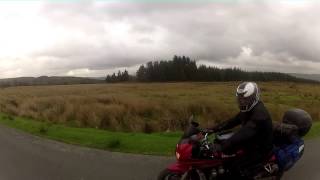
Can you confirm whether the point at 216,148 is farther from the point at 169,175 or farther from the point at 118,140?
the point at 118,140

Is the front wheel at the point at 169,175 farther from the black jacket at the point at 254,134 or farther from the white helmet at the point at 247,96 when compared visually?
the white helmet at the point at 247,96

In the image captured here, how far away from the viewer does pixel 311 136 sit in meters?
12.7

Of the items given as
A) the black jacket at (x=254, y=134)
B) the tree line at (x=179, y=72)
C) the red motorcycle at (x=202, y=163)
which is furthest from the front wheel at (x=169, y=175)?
the tree line at (x=179, y=72)

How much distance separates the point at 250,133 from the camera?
5.93 meters

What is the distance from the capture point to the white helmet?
607 cm

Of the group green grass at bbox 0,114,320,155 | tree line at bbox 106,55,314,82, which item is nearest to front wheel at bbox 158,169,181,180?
green grass at bbox 0,114,320,155

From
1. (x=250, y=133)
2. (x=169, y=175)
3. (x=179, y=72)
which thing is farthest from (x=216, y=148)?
(x=179, y=72)

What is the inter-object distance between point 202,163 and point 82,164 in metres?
3.51

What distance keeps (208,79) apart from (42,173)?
353 ft

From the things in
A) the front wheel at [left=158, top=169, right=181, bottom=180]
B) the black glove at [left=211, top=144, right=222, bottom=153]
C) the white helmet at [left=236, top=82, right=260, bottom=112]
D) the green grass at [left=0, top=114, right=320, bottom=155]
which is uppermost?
the white helmet at [left=236, top=82, right=260, bottom=112]

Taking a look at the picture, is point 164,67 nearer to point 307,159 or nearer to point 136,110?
point 136,110

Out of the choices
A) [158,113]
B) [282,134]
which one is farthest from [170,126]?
[282,134]

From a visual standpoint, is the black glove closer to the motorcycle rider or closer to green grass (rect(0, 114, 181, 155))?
the motorcycle rider

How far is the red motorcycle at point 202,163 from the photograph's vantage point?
6.08 m
